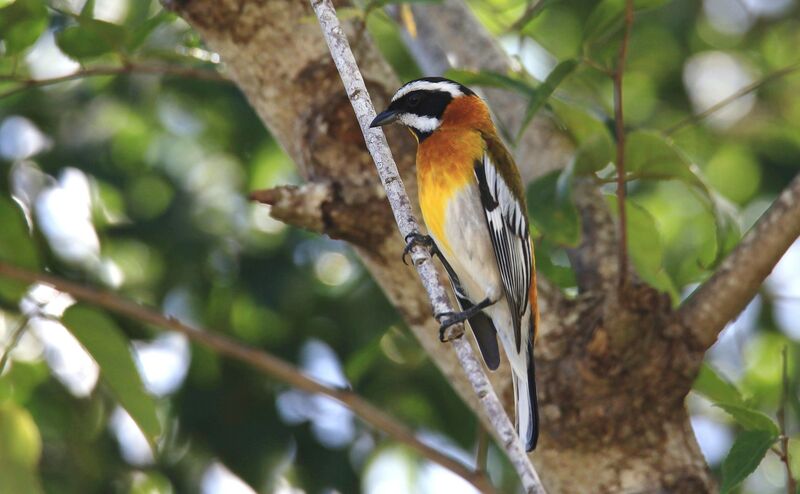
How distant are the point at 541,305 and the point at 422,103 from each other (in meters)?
0.85

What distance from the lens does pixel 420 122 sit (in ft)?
12.6

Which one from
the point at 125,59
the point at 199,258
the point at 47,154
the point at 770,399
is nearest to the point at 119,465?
the point at 199,258

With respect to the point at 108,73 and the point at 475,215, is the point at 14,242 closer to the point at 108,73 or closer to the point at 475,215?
the point at 108,73

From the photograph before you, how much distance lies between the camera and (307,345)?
4.57m

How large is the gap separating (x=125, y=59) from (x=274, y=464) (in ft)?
5.39

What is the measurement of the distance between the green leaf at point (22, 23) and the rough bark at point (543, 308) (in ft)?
1.74

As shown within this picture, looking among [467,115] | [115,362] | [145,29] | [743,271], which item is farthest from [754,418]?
[145,29]

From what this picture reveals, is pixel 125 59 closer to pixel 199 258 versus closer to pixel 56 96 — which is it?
pixel 199 258

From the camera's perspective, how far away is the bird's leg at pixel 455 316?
248 cm

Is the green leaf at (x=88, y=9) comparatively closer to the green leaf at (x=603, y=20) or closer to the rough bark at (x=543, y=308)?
the rough bark at (x=543, y=308)

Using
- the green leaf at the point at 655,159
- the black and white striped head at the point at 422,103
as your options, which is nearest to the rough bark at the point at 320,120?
the black and white striped head at the point at 422,103

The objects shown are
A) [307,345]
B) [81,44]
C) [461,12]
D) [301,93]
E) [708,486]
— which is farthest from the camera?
[307,345]

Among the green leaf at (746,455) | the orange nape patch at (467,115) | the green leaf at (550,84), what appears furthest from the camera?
the orange nape patch at (467,115)

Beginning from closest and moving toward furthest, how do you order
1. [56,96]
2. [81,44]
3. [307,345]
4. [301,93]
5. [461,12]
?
[301,93], [81,44], [461,12], [307,345], [56,96]
